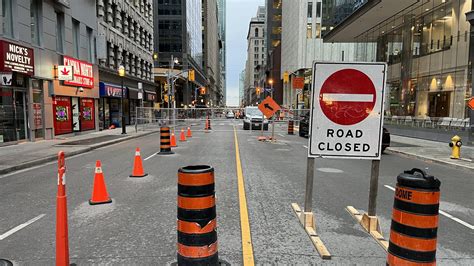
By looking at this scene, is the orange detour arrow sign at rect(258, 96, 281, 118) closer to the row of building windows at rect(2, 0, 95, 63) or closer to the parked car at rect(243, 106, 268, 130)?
the parked car at rect(243, 106, 268, 130)

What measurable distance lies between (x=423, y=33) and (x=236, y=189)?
23921 millimetres

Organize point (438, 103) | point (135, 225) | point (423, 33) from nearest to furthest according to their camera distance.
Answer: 1. point (135, 225)
2. point (438, 103)
3. point (423, 33)

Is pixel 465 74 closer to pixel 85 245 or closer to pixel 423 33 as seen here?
pixel 423 33

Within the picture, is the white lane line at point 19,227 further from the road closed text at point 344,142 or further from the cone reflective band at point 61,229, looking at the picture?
the road closed text at point 344,142

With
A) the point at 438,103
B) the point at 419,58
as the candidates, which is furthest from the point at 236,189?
the point at 419,58

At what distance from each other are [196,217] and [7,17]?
1796 cm

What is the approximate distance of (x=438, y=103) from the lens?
893 inches

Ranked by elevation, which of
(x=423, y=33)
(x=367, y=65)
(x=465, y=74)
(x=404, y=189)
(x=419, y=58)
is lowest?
(x=404, y=189)

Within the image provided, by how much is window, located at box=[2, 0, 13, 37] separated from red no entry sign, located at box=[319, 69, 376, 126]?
17142 mm

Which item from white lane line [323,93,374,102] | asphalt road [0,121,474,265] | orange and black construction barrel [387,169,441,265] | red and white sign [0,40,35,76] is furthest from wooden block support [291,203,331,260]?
red and white sign [0,40,35,76]

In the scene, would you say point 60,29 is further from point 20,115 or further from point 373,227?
point 373,227

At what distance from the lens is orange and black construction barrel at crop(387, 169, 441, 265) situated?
3389 millimetres

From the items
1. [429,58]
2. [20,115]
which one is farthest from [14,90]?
[429,58]

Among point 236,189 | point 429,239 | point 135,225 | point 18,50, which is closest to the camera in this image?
point 429,239
